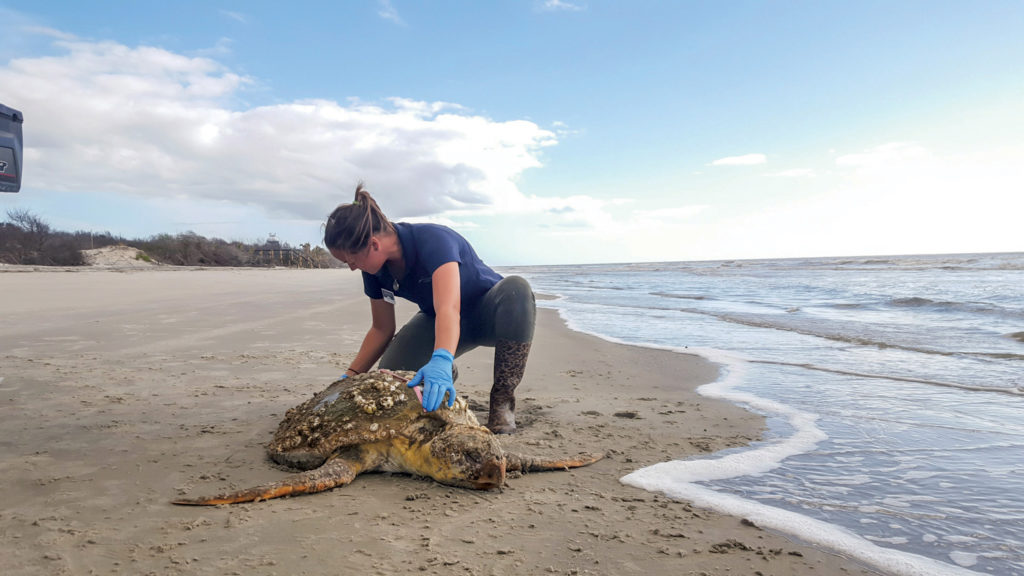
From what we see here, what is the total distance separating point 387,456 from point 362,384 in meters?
0.41

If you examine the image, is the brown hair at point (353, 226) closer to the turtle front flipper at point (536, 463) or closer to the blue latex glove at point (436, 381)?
the blue latex glove at point (436, 381)

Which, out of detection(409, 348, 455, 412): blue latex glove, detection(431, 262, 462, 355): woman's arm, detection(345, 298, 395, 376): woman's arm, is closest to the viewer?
detection(409, 348, 455, 412): blue latex glove

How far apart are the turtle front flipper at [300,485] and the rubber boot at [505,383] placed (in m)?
0.97

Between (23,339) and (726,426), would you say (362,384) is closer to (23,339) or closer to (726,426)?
(726,426)

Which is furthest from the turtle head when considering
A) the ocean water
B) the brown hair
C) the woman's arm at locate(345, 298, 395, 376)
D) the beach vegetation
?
the beach vegetation

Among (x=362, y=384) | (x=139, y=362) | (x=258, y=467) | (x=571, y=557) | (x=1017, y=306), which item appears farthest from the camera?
(x=1017, y=306)

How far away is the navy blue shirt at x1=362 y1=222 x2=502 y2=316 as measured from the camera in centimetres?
306

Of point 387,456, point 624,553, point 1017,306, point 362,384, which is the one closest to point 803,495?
point 624,553

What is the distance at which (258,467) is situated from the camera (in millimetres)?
2602

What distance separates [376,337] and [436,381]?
115cm

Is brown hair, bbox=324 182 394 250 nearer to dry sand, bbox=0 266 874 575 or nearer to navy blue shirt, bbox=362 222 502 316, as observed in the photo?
navy blue shirt, bbox=362 222 502 316

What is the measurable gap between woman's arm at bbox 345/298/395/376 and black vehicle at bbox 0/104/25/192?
2287 millimetres

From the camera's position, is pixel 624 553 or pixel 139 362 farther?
pixel 139 362

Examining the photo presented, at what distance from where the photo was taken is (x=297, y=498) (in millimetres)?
2244
